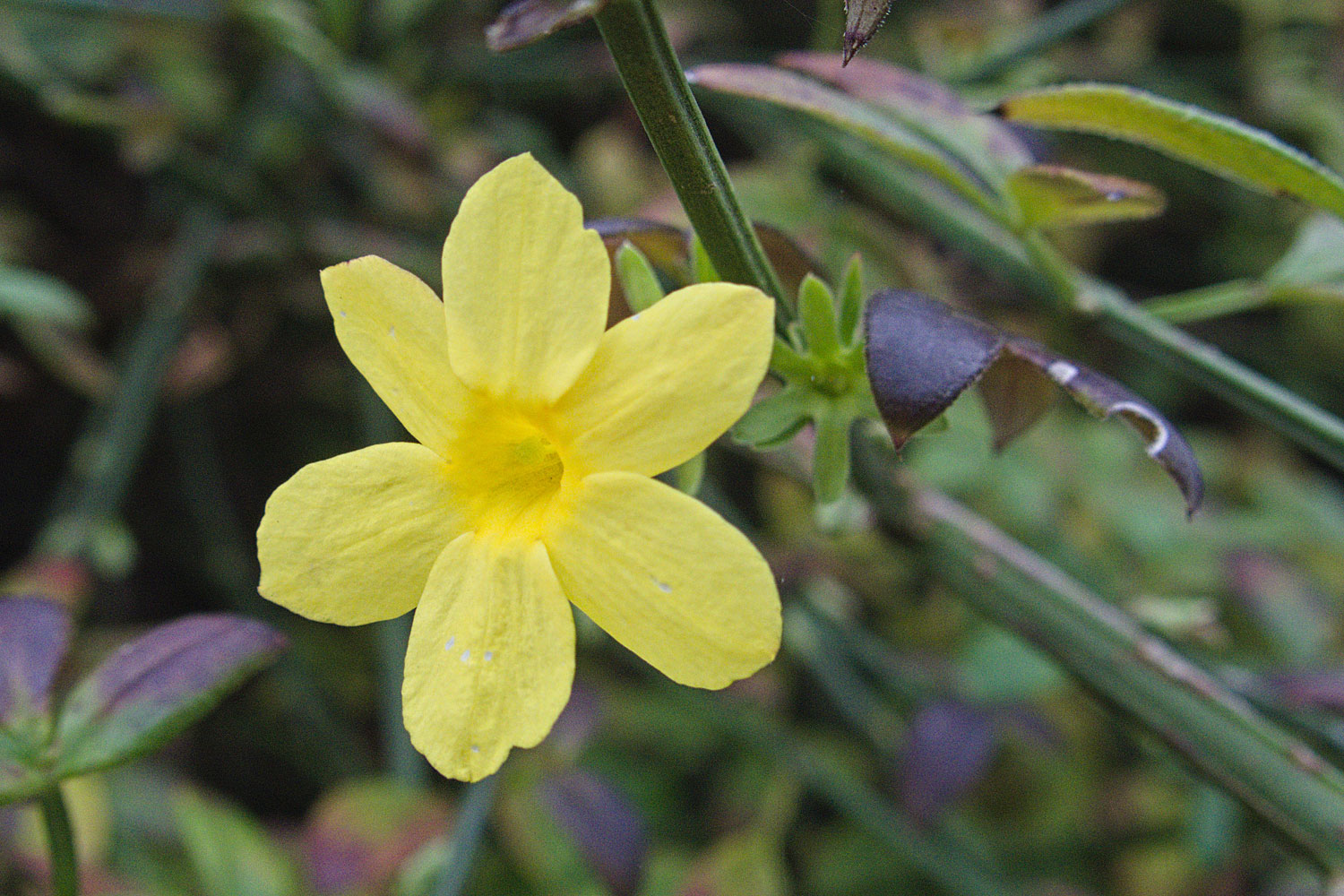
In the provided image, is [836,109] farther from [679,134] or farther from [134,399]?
[134,399]

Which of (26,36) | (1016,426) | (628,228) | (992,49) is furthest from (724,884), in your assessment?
(26,36)

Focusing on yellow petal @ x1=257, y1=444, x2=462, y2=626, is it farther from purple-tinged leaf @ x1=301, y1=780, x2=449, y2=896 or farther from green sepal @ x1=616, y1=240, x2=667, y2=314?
purple-tinged leaf @ x1=301, y1=780, x2=449, y2=896

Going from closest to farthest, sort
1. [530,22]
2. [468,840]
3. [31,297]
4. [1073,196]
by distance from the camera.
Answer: [530,22], [1073,196], [468,840], [31,297]

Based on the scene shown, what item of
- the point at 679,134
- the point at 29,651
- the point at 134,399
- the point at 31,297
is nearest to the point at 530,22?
the point at 679,134

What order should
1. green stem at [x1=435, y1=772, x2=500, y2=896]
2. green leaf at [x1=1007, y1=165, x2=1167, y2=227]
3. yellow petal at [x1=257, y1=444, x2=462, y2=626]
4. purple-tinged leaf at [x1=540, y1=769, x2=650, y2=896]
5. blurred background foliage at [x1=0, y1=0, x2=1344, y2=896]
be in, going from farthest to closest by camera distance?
blurred background foliage at [x1=0, y1=0, x2=1344, y2=896] < purple-tinged leaf at [x1=540, y1=769, x2=650, y2=896] < green stem at [x1=435, y1=772, x2=500, y2=896] < green leaf at [x1=1007, y1=165, x2=1167, y2=227] < yellow petal at [x1=257, y1=444, x2=462, y2=626]

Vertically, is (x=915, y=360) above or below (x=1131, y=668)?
above

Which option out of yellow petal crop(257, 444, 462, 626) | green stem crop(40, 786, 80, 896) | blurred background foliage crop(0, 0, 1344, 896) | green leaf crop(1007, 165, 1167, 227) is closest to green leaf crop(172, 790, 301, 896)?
blurred background foliage crop(0, 0, 1344, 896)
